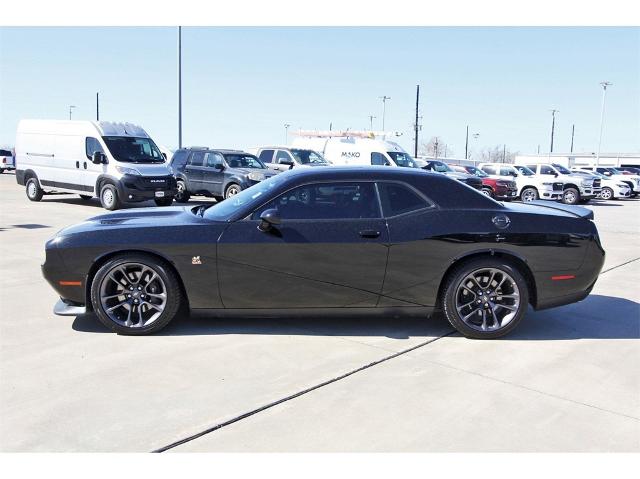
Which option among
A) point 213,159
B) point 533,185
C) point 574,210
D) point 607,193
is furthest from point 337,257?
point 607,193

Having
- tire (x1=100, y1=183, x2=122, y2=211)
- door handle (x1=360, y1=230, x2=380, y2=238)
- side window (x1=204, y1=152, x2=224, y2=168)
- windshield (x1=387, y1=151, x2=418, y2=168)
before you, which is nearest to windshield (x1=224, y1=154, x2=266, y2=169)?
side window (x1=204, y1=152, x2=224, y2=168)

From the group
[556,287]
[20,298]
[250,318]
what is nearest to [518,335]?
[556,287]

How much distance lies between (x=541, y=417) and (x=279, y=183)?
2.77m

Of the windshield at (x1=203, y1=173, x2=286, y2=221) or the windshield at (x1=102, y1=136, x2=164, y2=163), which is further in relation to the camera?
the windshield at (x1=102, y1=136, x2=164, y2=163)

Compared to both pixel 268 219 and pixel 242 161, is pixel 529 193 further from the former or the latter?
pixel 268 219

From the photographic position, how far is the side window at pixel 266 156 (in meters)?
20.2

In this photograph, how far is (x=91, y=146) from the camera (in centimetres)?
1532

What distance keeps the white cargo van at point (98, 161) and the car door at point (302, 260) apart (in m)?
10.7

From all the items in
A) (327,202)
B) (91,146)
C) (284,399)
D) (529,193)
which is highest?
(91,146)

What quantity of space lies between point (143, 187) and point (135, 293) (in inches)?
413

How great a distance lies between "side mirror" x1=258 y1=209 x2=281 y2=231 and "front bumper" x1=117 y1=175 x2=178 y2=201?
424 inches

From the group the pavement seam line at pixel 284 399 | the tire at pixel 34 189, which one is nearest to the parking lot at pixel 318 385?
the pavement seam line at pixel 284 399

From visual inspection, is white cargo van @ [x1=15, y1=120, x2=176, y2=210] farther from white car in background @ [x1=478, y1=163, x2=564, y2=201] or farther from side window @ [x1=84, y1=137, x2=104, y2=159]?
white car in background @ [x1=478, y1=163, x2=564, y2=201]

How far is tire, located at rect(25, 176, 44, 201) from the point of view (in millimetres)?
16984
